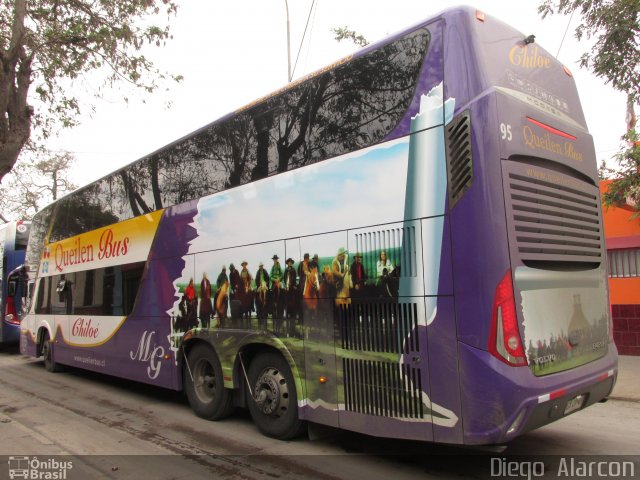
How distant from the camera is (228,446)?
209 inches

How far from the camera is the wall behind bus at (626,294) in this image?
1037cm

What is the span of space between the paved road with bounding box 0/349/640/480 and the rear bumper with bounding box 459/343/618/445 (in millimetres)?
944

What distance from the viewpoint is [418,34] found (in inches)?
165

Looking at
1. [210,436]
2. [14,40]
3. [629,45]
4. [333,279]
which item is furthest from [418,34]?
[14,40]

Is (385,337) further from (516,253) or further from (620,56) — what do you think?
(620,56)

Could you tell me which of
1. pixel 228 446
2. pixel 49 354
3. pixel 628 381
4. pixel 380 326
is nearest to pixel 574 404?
pixel 380 326

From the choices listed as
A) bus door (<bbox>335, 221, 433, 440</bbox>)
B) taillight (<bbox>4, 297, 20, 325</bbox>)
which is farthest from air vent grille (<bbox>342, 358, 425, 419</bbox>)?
taillight (<bbox>4, 297, 20, 325</bbox>)

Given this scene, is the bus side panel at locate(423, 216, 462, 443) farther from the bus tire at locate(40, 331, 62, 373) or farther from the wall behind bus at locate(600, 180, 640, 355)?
the bus tire at locate(40, 331, 62, 373)

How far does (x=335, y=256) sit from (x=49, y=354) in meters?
9.68

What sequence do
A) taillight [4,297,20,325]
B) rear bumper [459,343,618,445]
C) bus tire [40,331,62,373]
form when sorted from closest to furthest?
rear bumper [459,343,618,445]
bus tire [40,331,62,373]
taillight [4,297,20,325]

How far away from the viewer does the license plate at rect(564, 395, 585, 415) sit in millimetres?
3944

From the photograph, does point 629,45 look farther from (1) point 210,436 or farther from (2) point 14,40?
(2) point 14,40

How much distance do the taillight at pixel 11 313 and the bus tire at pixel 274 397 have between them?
13105 mm

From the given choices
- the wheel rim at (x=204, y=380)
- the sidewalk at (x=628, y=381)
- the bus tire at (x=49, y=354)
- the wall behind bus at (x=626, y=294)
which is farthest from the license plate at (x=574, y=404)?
the bus tire at (x=49, y=354)
